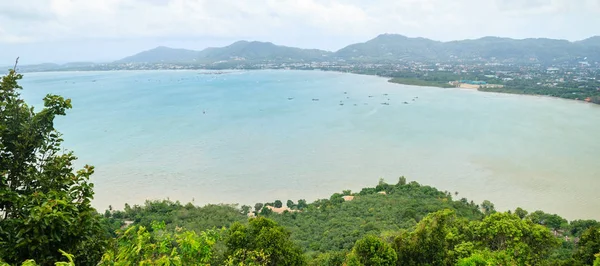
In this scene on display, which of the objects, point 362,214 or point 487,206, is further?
point 487,206

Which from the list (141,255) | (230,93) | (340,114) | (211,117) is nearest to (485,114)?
(340,114)

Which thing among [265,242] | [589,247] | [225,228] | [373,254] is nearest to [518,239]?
[589,247]

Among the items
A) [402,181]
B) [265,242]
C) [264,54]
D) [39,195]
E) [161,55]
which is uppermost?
[161,55]

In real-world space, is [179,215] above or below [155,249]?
below

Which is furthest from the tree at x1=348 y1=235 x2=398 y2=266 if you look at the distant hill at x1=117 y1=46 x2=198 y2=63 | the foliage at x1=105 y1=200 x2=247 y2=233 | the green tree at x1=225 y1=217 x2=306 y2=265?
the distant hill at x1=117 y1=46 x2=198 y2=63

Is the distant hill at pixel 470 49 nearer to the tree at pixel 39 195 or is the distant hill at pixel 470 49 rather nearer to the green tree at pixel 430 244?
the green tree at pixel 430 244

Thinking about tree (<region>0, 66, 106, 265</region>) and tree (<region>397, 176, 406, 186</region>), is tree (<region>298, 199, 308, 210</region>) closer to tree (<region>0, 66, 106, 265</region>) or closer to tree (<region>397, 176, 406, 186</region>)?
tree (<region>397, 176, 406, 186</region>)

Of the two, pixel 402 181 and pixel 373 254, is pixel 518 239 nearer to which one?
pixel 373 254
